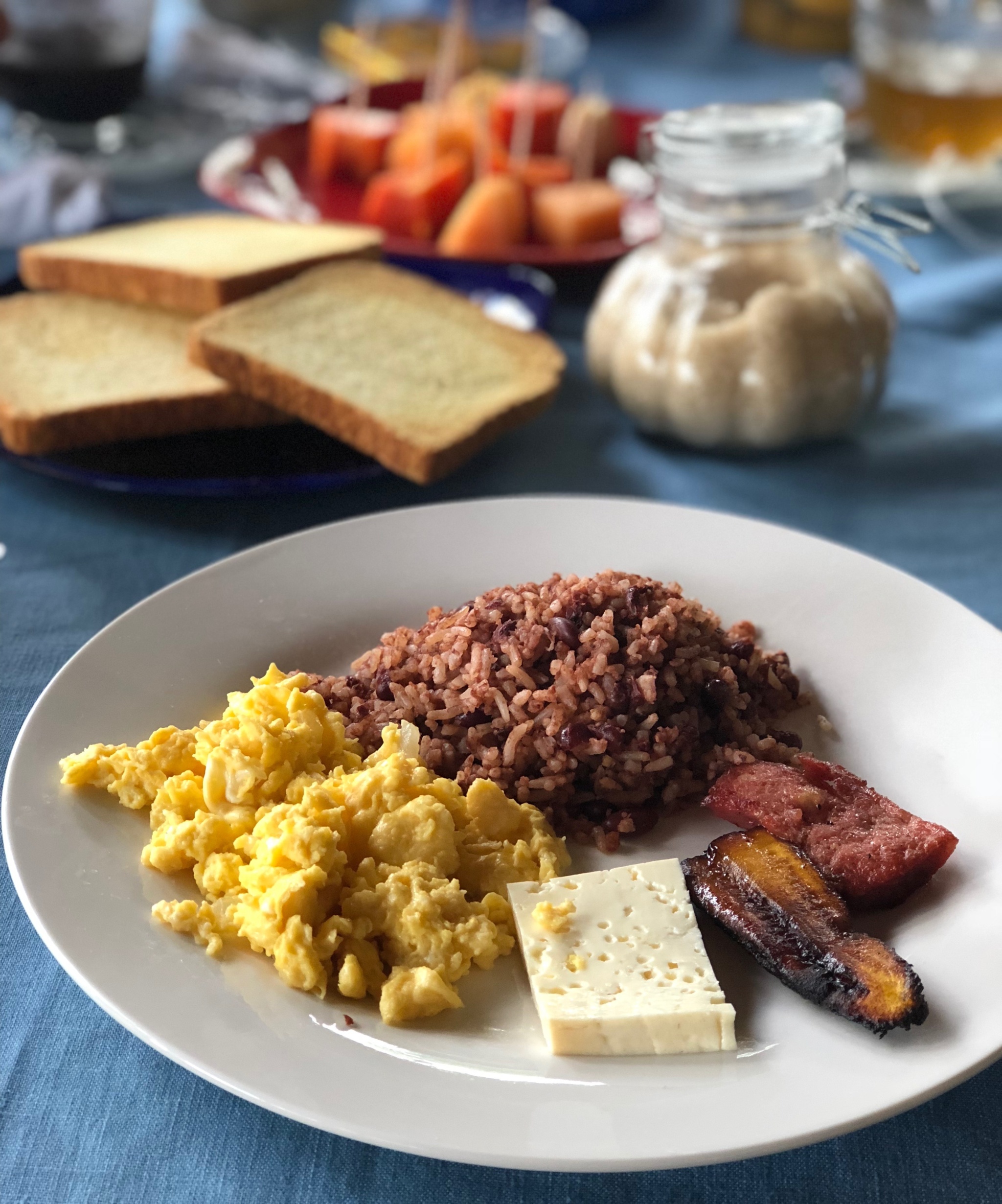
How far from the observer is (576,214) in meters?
3.61

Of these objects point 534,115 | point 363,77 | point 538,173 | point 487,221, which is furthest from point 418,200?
point 363,77

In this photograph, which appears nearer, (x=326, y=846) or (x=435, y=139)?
(x=326, y=846)

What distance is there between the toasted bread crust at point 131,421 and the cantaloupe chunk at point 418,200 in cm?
108

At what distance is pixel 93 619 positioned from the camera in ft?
8.12

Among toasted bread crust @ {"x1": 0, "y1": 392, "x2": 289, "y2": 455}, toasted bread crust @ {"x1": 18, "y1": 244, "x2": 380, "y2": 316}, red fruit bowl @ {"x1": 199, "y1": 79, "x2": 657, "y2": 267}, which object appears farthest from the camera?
red fruit bowl @ {"x1": 199, "y1": 79, "x2": 657, "y2": 267}

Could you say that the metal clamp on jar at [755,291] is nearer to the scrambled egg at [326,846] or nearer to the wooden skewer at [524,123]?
the wooden skewer at [524,123]

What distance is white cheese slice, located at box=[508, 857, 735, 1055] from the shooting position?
56.8 inches

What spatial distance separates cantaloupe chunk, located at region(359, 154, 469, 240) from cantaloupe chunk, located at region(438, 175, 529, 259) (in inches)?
3.4

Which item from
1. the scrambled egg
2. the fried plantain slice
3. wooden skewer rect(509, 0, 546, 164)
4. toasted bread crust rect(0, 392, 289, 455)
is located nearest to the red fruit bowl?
wooden skewer rect(509, 0, 546, 164)

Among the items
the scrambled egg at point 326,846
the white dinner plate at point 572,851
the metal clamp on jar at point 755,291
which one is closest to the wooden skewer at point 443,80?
the metal clamp on jar at point 755,291

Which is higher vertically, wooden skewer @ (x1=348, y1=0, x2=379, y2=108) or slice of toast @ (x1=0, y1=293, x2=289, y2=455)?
wooden skewer @ (x1=348, y1=0, x2=379, y2=108)

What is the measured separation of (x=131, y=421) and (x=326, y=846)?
5.01 ft

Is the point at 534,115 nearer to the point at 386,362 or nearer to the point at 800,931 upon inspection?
the point at 386,362

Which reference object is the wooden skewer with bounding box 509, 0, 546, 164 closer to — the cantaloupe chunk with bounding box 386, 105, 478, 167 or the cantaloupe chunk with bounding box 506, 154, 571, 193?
the cantaloupe chunk with bounding box 506, 154, 571, 193
